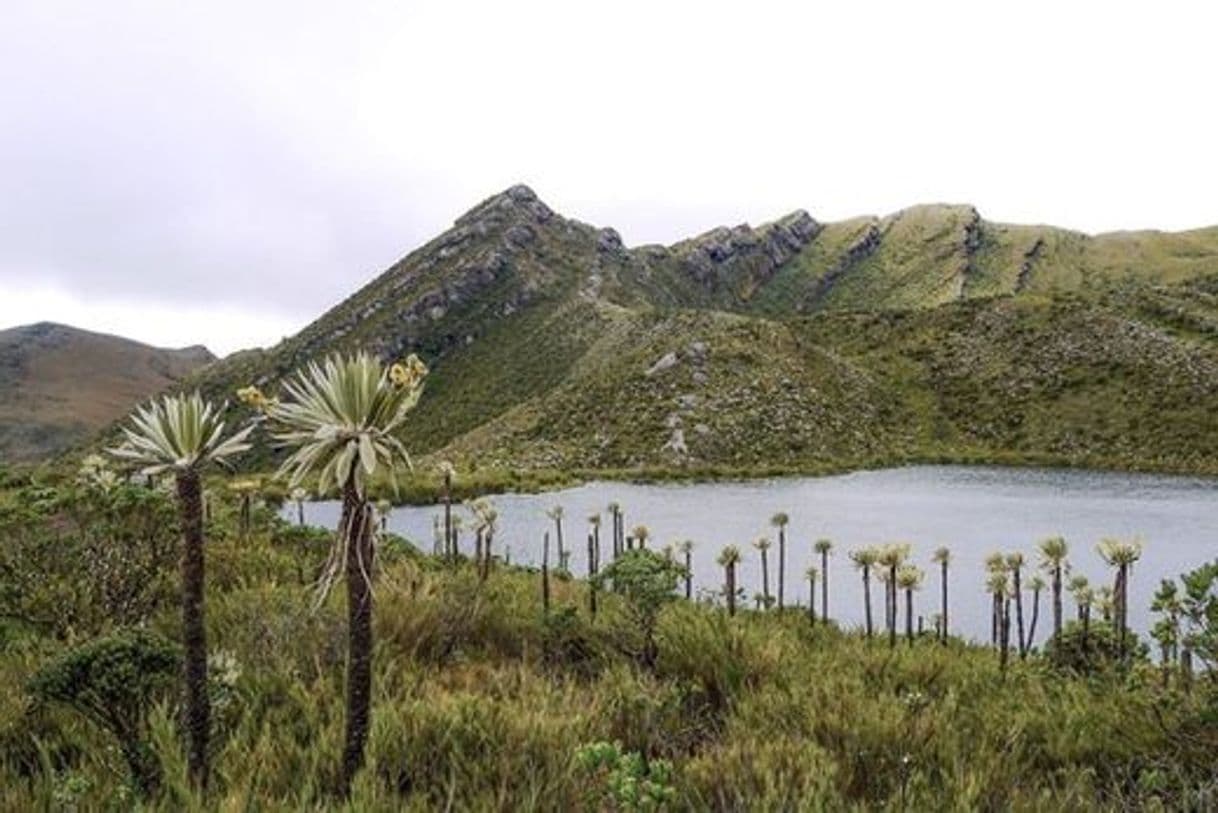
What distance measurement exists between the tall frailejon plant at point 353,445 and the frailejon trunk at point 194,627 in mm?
655

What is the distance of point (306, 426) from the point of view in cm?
626

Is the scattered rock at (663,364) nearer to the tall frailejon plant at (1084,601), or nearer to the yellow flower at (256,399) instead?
the tall frailejon plant at (1084,601)

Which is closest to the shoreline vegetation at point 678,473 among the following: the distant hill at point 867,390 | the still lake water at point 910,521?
the distant hill at point 867,390

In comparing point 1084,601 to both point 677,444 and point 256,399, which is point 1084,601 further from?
point 677,444

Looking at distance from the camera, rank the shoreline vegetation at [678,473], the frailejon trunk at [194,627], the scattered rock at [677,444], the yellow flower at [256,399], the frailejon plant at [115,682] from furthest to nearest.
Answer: the scattered rock at [677,444] < the shoreline vegetation at [678,473] < the frailejon plant at [115,682] < the frailejon trunk at [194,627] < the yellow flower at [256,399]

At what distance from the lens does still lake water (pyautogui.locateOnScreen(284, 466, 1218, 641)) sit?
33875 millimetres

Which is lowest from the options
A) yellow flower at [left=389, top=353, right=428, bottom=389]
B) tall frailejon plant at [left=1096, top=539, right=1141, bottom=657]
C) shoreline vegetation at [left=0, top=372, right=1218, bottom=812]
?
tall frailejon plant at [left=1096, top=539, right=1141, bottom=657]

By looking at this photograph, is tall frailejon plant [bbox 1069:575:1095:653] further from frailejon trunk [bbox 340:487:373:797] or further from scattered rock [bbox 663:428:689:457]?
scattered rock [bbox 663:428:689:457]

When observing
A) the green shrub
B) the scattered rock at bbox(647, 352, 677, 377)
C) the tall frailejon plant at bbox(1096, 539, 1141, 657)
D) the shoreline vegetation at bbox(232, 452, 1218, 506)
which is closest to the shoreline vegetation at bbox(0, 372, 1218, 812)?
the green shrub

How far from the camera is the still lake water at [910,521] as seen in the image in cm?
3388

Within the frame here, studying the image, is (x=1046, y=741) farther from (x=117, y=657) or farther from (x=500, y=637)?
(x=117, y=657)

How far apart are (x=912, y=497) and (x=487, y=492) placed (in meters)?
29.3

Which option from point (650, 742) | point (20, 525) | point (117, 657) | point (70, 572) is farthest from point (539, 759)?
point (20, 525)

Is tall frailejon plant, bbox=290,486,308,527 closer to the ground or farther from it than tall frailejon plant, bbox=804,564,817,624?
farther from it
